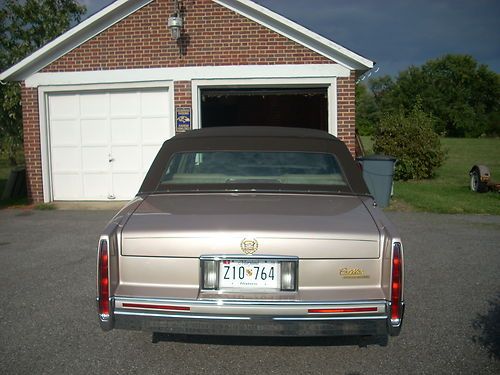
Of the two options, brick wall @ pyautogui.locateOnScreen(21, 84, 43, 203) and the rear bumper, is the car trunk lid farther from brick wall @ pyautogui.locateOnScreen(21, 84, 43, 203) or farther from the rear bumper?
brick wall @ pyautogui.locateOnScreen(21, 84, 43, 203)

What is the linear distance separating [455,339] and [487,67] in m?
84.2

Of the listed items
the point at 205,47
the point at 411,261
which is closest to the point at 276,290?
the point at 411,261

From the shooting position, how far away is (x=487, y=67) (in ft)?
252

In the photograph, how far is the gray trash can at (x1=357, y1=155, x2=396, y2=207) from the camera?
10.2 meters

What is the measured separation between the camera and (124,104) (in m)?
10.6

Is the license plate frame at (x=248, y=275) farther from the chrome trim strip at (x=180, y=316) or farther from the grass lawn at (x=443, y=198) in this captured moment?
the grass lawn at (x=443, y=198)

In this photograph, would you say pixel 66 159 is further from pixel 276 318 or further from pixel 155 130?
pixel 276 318

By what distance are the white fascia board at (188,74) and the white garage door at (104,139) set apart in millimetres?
324

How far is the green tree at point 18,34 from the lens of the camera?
54.0 ft

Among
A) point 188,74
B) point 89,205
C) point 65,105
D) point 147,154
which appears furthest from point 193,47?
point 89,205

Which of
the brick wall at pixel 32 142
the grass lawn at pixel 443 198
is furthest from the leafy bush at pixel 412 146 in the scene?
the brick wall at pixel 32 142

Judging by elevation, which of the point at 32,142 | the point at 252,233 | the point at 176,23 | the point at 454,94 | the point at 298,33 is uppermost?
the point at 454,94

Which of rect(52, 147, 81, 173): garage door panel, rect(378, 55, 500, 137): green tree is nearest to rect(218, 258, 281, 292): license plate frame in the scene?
rect(52, 147, 81, 173): garage door panel

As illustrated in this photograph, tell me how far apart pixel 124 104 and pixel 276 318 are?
8.68m
